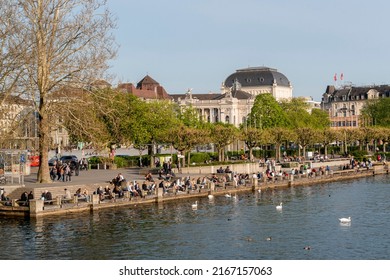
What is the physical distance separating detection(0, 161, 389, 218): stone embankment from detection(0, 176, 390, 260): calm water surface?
4.39 ft

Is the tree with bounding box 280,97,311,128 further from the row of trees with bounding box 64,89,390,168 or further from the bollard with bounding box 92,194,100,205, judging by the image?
the bollard with bounding box 92,194,100,205

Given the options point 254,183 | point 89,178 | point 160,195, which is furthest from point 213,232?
point 254,183

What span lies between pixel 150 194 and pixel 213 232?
17990mm

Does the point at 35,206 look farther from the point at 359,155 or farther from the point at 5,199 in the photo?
the point at 359,155

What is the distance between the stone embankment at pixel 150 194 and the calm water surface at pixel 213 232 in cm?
134

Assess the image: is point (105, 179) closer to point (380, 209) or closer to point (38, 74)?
point (38, 74)

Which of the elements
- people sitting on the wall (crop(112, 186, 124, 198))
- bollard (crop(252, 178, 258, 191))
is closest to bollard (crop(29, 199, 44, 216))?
people sitting on the wall (crop(112, 186, 124, 198))

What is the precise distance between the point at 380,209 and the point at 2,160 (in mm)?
31913

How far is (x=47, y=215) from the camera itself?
53.7 m

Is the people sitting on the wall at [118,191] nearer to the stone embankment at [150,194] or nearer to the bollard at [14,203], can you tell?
the stone embankment at [150,194]

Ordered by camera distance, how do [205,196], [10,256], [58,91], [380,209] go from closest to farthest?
1. [10,256]
2. [380,209]
3. [58,91]
4. [205,196]

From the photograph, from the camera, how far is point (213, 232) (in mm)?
46531

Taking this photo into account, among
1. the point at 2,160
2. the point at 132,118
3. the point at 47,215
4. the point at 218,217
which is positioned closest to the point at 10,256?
the point at 47,215

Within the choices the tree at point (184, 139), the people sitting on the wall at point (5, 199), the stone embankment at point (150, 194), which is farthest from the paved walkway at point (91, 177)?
the tree at point (184, 139)
